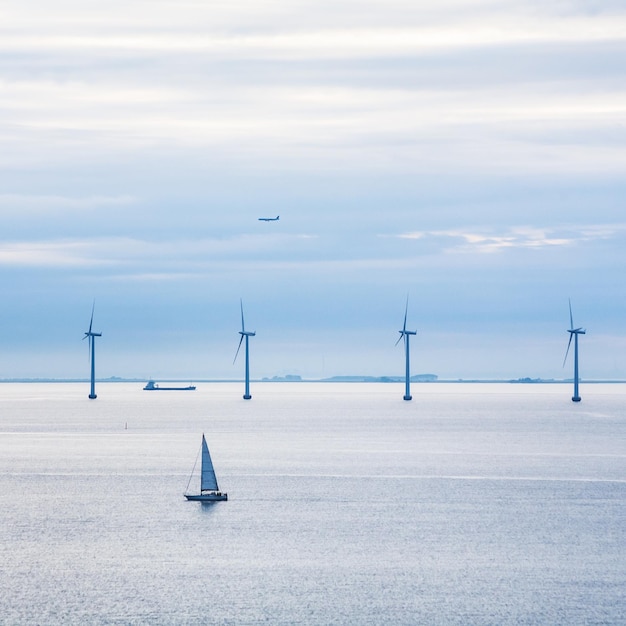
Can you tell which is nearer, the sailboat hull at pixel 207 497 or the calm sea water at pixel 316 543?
the calm sea water at pixel 316 543

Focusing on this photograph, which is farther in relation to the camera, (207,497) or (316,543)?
(207,497)

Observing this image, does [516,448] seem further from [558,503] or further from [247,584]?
[247,584]

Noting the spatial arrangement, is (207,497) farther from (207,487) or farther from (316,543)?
(316,543)

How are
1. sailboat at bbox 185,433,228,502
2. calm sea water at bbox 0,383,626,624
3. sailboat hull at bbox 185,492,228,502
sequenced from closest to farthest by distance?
1. calm sea water at bbox 0,383,626,624
2. sailboat hull at bbox 185,492,228,502
3. sailboat at bbox 185,433,228,502

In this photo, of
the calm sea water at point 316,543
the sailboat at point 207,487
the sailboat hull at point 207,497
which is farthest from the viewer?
the sailboat at point 207,487

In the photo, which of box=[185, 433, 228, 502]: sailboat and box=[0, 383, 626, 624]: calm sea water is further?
box=[185, 433, 228, 502]: sailboat

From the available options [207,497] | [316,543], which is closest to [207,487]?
[207,497]

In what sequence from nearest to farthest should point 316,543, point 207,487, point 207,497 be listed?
point 316,543
point 207,497
point 207,487

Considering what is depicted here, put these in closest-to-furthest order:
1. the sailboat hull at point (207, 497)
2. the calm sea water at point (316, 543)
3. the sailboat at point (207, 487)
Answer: the calm sea water at point (316, 543) → the sailboat hull at point (207, 497) → the sailboat at point (207, 487)

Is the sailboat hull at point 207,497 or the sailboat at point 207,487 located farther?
the sailboat at point 207,487

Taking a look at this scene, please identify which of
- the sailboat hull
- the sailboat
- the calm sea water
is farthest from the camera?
the sailboat

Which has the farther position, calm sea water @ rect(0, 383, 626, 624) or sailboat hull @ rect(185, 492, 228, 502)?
sailboat hull @ rect(185, 492, 228, 502)

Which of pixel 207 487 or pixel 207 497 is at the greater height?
pixel 207 487
